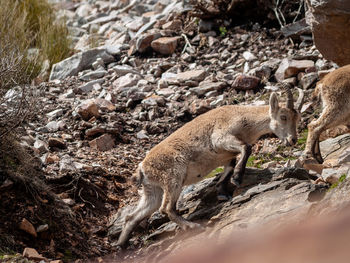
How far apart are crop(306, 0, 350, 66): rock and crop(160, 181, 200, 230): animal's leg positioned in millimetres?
5332

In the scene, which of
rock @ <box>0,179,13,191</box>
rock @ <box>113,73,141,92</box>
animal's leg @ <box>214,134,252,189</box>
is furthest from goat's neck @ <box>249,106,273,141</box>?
rock @ <box>113,73,141,92</box>

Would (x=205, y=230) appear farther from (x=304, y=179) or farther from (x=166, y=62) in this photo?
(x=166, y=62)

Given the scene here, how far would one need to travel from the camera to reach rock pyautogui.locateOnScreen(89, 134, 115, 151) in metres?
10.9

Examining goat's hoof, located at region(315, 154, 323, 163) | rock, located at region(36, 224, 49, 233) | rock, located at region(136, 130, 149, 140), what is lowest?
goat's hoof, located at region(315, 154, 323, 163)

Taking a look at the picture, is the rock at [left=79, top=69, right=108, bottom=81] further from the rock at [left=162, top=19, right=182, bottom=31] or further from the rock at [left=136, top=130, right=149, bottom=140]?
the rock at [left=136, top=130, right=149, bottom=140]

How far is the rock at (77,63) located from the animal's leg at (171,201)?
8.48 metres

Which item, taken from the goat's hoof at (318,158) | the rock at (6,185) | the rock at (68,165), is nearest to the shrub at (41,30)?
the rock at (68,165)

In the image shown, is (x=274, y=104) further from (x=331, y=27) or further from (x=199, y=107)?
(x=199, y=107)

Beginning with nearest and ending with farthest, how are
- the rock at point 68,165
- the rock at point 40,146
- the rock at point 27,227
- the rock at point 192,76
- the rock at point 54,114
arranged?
the rock at point 27,227 < the rock at point 68,165 < the rock at point 40,146 < the rock at point 54,114 < the rock at point 192,76

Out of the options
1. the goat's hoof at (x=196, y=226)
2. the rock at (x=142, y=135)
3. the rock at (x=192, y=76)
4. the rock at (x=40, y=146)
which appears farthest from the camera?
the rock at (x=192, y=76)

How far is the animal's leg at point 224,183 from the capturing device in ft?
24.8

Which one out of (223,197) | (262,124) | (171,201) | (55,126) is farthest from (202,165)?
(55,126)

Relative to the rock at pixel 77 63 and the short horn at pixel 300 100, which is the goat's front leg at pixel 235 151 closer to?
the short horn at pixel 300 100

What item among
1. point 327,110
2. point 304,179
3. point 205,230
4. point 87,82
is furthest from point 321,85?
point 87,82
